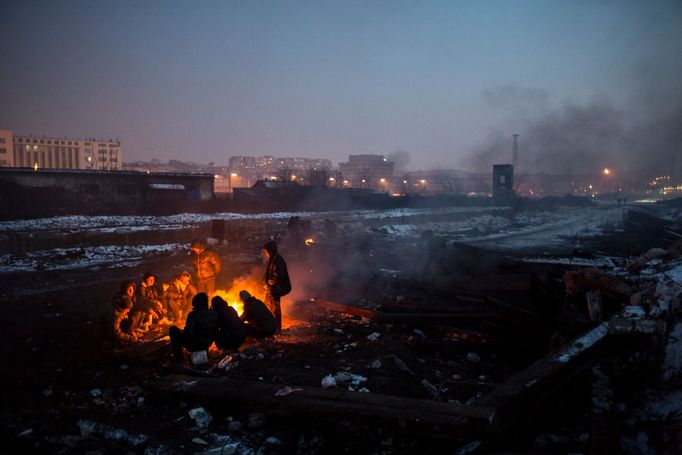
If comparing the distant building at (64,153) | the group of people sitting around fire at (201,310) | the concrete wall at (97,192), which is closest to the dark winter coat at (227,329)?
the group of people sitting around fire at (201,310)

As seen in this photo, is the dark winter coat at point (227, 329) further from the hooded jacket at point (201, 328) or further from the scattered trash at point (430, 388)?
the scattered trash at point (430, 388)

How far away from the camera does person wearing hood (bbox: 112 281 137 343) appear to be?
6746 millimetres

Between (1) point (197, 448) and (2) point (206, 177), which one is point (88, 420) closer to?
(1) point (197, 448)

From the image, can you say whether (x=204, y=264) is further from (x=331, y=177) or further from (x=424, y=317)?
(x=331, y=177)

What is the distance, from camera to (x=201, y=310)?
5.91 meters

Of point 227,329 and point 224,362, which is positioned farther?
point 227,329

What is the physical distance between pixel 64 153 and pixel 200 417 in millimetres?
121145

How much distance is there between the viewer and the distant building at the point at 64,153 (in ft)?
324

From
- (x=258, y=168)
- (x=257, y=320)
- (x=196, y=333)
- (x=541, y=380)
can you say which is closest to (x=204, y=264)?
(x=257, y=320)

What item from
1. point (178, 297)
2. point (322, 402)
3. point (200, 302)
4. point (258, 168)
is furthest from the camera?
point (258, 168)

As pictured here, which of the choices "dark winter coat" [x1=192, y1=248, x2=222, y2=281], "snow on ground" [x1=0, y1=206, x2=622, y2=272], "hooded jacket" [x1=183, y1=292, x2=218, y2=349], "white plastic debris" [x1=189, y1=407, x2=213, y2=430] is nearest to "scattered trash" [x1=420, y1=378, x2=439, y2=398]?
"white plastic debris" [x1=189, y1=407, x2=213, y2=430]

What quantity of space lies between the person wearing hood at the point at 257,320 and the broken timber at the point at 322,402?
166 centimetres

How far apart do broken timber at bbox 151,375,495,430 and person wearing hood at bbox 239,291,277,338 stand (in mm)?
1657

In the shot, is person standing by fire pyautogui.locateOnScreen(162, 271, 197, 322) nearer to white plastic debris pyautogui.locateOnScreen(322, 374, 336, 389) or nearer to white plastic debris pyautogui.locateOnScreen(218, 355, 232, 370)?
white plastic debris pyautogui.locateOnScreen(218, 355, 232, 370)
